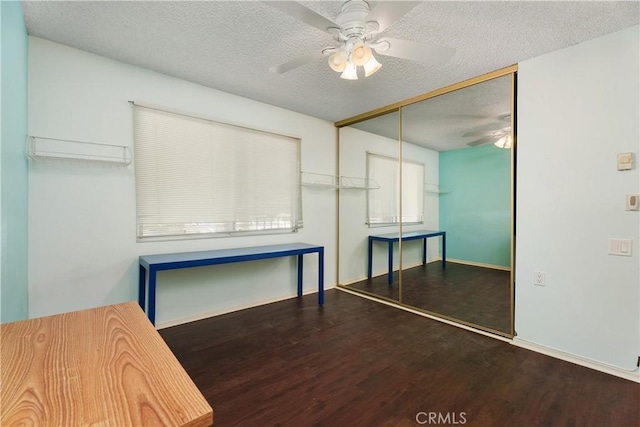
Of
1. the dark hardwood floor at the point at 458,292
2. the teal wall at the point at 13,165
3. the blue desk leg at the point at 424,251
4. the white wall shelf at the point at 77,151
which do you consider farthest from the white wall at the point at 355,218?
the teal wall at the point at 13,165

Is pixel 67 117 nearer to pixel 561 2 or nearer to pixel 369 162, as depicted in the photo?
pixel 369 162

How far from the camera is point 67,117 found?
2336 mm

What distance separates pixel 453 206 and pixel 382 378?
6.92 ft

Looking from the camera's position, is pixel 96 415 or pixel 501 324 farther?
pixel 501 324

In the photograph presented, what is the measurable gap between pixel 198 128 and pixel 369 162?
7.97 feet

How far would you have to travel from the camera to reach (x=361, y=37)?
1855 mm

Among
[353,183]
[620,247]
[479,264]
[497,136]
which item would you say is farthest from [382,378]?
[353,183]

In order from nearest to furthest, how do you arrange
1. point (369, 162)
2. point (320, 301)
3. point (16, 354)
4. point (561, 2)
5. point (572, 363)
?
point (16, 354) < point (561, 2) < point (572, 363) < point (320, 301) < point (369, 162)

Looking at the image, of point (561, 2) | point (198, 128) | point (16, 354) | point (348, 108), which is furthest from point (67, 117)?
point (561, 2)

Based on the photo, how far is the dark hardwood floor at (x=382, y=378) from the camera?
1.66 m

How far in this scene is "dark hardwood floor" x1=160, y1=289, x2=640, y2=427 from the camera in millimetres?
1661

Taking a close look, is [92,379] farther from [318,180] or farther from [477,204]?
[318,180]

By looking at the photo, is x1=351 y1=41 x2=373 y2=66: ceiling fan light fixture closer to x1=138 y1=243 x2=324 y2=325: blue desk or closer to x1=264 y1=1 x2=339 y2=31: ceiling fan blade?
x1=264 y1=1 x2=339 y2=31: ceiling fan blade

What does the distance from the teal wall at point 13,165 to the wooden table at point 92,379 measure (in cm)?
87
